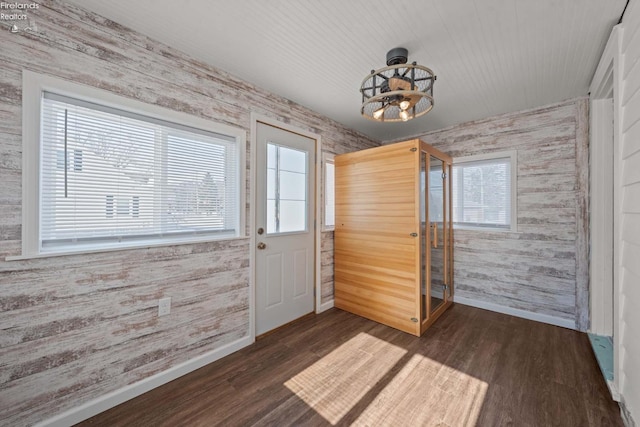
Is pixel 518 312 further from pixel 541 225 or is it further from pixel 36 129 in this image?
pixel 36 129

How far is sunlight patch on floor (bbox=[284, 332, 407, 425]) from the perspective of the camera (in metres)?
1.64

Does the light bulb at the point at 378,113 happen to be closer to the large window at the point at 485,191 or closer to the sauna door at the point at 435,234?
the sauna door at the point at 435,234

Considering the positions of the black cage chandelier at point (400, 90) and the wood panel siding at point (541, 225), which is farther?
the wood panel siding at point (541, 225)

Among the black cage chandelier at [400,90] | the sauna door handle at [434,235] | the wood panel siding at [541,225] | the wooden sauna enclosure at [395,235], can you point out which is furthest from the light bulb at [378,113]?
the wood panel siding at [541,225]

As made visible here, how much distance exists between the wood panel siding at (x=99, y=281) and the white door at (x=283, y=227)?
0.33 m

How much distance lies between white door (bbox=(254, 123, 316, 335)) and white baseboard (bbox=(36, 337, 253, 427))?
0.47 metres

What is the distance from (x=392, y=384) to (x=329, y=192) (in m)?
2.18

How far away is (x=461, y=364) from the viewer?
2.05 metres

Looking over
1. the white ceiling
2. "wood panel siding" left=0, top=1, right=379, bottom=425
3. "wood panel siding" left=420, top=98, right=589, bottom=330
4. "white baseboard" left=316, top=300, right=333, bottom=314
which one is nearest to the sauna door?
"wood panel siding" left=420, top=98, right=589, bottom=330

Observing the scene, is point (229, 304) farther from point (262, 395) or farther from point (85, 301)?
point (85, 301)

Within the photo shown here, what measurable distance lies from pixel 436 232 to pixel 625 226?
1490mm

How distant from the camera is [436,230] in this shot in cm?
290

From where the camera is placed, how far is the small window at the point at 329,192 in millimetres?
3246

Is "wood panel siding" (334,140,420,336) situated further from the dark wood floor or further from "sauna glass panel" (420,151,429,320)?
Result: the dark wood floor
